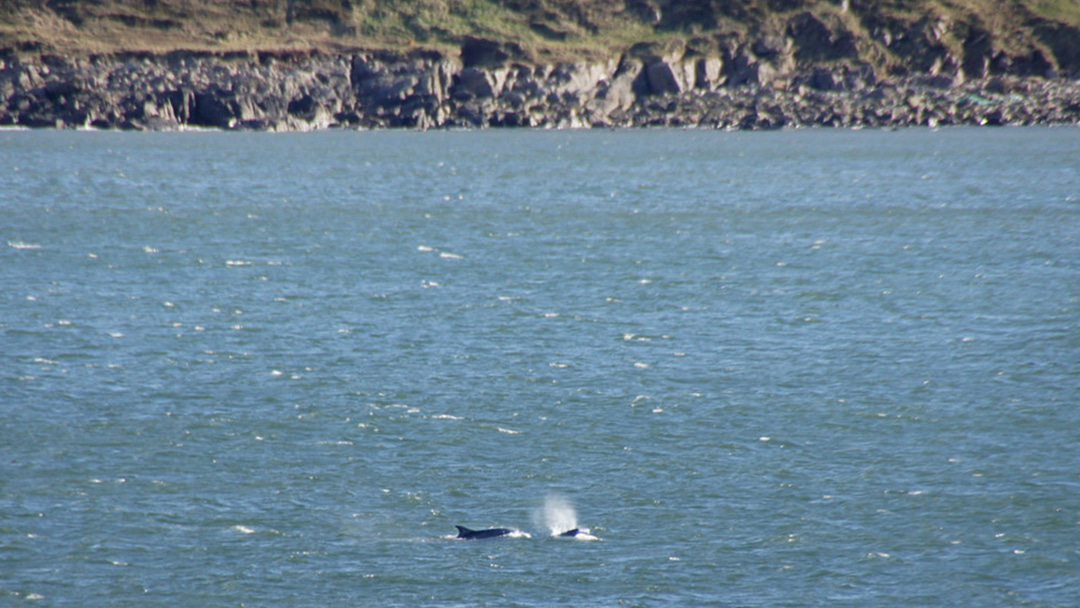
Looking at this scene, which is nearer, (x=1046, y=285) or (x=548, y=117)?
(x=1046, y=285)

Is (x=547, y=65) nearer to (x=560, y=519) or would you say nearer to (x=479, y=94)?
(x=479, y=94)

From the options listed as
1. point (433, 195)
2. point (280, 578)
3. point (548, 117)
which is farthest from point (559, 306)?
point (548, 117)

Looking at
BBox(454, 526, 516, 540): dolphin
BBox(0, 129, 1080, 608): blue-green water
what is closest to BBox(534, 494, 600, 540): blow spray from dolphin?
BBox(0, 129, 1080, 608): blue-green water

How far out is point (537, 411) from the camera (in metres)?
26.9

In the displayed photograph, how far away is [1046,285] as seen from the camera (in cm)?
4319

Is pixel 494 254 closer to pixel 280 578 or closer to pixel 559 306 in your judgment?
pixel 559 306

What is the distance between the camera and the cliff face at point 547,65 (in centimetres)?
13362

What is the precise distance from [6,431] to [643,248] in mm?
32101

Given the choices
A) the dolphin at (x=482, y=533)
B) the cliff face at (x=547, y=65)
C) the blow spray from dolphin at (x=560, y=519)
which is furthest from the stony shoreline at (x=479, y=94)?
the dolphin at (x=482, y=533)

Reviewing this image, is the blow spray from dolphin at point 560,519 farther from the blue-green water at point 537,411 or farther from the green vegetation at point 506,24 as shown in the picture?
the green vegetation at point 506,24

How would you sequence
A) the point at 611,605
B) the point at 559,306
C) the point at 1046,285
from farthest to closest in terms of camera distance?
1. the point at 1046,285
2. the point at 559,306
3. the point at 611,605

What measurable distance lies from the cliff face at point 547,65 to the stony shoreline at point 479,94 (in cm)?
23

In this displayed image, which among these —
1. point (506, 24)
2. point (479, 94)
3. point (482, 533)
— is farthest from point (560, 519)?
point (506, 24)

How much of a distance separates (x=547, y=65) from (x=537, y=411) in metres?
121
